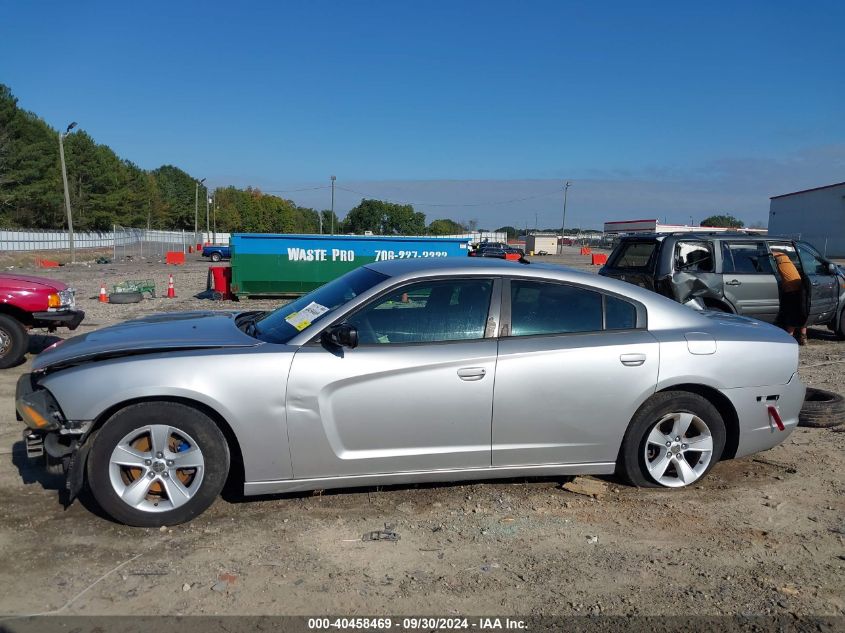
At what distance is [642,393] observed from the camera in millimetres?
4383

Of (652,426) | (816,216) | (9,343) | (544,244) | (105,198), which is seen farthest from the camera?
(105,198)

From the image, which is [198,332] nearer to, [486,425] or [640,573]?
[486,425]

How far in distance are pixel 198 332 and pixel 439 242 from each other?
1392 centimetres

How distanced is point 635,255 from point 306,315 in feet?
23.6

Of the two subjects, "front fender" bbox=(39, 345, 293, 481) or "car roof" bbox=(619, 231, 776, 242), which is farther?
"car roof" bbox=(619, 231, 776, 242)

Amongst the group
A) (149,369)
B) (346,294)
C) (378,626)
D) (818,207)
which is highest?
(818,207)

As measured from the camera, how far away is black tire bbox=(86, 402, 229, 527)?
12.5 feet

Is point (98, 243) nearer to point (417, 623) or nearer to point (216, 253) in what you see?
point (216, 253)

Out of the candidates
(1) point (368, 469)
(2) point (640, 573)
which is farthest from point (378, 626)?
(2) point (640, 573)

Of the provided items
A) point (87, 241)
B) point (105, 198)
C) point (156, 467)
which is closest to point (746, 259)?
point (156, 467)

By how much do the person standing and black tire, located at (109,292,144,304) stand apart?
12.9 metres

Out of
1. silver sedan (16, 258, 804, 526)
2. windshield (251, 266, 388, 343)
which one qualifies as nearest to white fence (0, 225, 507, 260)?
windshield (251, 266, 388, 343)

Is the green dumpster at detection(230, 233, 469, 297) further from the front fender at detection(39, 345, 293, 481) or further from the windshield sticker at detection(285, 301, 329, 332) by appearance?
the front fender at detection(39, 345, 293, 481)

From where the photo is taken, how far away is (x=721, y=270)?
9.97 meters
